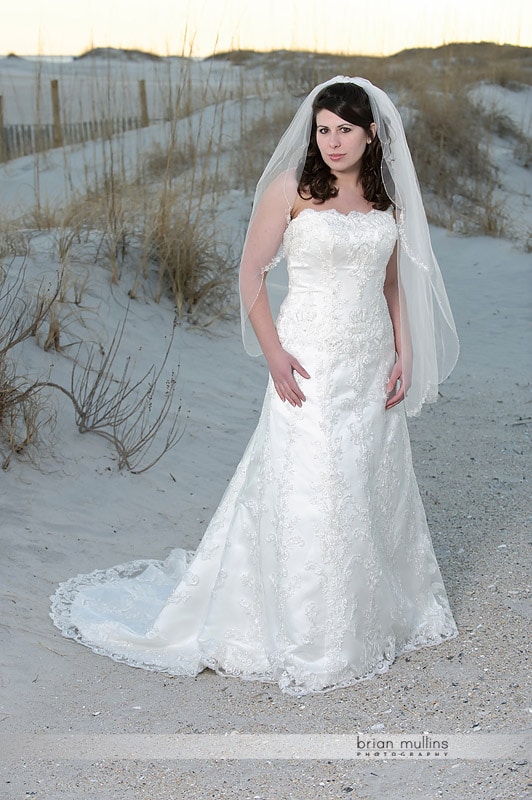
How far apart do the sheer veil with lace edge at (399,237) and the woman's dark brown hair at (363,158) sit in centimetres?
3

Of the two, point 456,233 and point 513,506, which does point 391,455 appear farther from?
point 456,233

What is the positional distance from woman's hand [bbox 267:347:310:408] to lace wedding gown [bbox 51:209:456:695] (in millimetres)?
29

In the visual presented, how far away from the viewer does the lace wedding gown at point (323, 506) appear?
10.3 ft

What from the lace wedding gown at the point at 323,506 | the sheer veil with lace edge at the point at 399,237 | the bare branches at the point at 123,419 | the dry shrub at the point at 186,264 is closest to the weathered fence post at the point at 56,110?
the dry shrub at the point at 186,264

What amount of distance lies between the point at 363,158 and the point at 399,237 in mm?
289

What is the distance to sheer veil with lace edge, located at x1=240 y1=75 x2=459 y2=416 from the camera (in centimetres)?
309

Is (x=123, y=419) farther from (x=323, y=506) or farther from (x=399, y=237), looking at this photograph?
(x=399, y=237)

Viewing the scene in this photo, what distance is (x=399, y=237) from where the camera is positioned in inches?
127

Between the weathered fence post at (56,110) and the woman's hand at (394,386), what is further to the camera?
the weathered fence post at (56,110)

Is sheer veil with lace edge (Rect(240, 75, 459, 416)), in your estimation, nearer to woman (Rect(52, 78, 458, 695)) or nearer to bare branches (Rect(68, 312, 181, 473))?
woman (Rect(52, 78, 458, 695))

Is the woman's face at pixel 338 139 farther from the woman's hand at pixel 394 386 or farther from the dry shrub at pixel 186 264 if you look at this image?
the dry shrub at pixel 186 264

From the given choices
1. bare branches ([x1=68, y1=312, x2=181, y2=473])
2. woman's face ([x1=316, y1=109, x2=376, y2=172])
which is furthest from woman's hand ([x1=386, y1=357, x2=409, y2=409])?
bare branches ([x1=68, y1=312, x2=181, y2=473])

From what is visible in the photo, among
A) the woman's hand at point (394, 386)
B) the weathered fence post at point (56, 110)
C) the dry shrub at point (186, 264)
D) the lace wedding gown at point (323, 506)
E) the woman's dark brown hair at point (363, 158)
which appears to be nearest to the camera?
the woman's dark brown hair at point (363, 158)

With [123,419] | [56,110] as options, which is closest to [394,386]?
[123,419]
